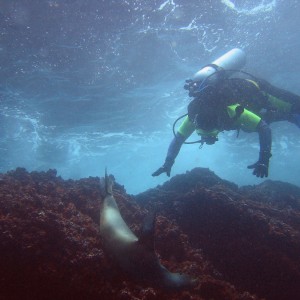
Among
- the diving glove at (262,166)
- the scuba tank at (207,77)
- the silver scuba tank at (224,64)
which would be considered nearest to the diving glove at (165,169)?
the scuba tank at (207,77)

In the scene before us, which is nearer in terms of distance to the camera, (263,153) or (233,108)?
(263,153)

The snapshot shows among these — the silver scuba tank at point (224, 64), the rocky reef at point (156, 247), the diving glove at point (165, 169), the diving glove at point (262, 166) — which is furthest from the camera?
the diving glove at point (165, 169)

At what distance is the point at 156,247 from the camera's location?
5078 millimetres

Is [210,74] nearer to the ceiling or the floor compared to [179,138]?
nearer to the ceiling

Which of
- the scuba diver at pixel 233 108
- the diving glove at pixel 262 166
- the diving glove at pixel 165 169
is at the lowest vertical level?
the diving glove at pixel 262 166

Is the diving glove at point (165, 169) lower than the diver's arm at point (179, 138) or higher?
lower

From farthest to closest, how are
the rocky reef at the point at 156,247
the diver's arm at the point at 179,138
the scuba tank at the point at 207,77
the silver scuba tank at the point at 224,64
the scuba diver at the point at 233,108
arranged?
the diver's arm at the point at 179,138 → the silver scuba tank at the point at 224,64 → the scuba tank at the point at 207,77 → the scuba diver at the point at 233,108 → the rocky reef at the point at 156,247

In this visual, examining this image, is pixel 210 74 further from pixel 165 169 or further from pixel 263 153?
pixel 165 169

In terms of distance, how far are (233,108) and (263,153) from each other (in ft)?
4.80

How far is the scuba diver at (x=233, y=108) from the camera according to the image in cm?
702

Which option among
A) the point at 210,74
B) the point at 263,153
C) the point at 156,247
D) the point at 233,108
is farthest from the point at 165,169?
the point at 156,247

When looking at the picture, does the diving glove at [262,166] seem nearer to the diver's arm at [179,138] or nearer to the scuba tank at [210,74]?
the scuba tank at [210,74]

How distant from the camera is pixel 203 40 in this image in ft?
49.6

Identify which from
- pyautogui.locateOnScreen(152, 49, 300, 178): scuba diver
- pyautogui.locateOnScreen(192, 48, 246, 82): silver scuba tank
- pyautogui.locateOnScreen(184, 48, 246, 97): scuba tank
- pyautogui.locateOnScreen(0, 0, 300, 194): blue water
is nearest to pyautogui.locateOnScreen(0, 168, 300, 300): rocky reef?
pyautogui.locateOnScreen(152, 49, 300, 178): scuba diver
